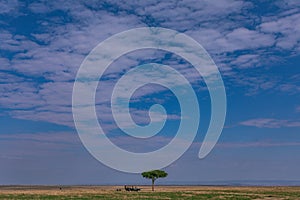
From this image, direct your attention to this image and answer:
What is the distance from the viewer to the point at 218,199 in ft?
212

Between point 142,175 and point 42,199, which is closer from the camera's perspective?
point 42,199

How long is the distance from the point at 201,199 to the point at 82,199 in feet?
64.9

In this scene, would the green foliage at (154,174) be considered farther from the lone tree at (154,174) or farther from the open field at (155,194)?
the open field at (155,194)

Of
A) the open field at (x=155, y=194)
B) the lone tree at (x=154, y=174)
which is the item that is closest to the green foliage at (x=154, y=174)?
the lone tree at (x=154, y=174)

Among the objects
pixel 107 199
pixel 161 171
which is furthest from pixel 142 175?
pixel 107 199

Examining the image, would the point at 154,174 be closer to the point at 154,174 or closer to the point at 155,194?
the point at 154,174

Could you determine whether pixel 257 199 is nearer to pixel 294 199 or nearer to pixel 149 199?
pixel 294 199

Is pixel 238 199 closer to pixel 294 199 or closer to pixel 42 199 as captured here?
pixel 294 199

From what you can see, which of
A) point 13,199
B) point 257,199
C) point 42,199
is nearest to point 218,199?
point 257,199

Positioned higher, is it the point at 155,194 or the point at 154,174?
the point at 154,174

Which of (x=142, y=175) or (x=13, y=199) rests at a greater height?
(x=142, y=175)

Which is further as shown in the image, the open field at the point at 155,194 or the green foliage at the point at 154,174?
the green foliage at the point at 154,174

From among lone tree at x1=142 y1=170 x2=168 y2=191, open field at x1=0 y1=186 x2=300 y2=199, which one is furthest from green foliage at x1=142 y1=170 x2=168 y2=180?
open field at x1=0 y1=186 x2=300 y2=199

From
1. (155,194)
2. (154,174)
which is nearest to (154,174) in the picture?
(154,174)
